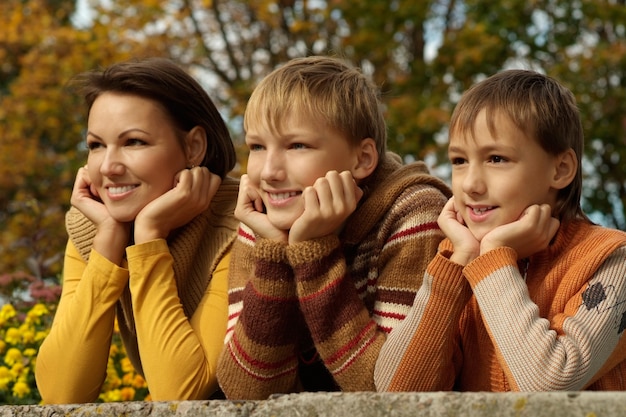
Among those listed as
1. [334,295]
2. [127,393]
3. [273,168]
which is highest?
[273,168]

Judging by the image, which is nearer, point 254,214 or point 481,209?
point 481,209

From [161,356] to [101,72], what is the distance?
110 cm

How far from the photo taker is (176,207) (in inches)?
125

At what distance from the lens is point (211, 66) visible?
35.1ft

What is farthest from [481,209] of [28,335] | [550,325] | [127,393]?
[28,335]

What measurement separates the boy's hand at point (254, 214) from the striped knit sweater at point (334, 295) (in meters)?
0.06

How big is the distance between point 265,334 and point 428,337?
1.65 ft

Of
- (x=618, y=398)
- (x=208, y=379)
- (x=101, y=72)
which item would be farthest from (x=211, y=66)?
(x=618, y=398)

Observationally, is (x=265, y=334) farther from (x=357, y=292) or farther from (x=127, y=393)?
(x=127, y=393)

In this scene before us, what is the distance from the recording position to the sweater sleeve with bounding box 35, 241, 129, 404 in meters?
3.19

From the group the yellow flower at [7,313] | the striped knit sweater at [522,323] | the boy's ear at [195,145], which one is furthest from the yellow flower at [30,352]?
the striped knit sweater at [522,323]

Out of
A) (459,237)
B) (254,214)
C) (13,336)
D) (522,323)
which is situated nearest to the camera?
(522,323)

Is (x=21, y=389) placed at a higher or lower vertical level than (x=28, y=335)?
lower

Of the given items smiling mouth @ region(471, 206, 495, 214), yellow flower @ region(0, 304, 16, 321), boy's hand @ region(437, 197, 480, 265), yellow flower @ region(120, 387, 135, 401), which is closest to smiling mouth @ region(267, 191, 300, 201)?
boy's hand @ region(437, 197, 480, 265)
